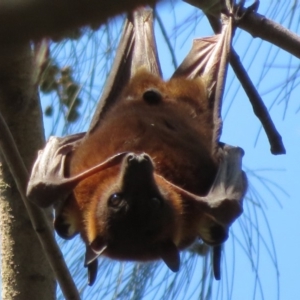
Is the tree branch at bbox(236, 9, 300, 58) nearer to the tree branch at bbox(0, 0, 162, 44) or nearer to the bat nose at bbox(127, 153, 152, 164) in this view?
the bat nose at bbox(127, 153, 152, 164)

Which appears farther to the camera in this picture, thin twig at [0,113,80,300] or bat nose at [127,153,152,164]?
bat nose at [127,153,152,164]

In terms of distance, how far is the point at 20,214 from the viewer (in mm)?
2381

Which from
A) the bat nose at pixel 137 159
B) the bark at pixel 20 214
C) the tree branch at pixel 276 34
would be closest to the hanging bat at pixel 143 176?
the bat nose at pixel 137 159

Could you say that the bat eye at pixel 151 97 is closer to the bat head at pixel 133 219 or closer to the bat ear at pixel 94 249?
the bat head at pixel 133 219

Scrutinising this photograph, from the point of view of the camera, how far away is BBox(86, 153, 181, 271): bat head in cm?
251

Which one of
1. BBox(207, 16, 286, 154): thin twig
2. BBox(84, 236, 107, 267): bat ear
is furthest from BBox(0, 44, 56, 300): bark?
BBox(207, 16, 286, 154): thin twig

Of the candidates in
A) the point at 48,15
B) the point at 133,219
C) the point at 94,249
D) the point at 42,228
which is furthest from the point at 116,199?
the point at 48,15

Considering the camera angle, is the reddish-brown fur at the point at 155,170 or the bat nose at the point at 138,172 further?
the reddish-brown fur at the point at 155,170

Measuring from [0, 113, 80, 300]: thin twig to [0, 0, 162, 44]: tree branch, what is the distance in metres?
1.38

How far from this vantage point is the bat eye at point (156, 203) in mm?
2539

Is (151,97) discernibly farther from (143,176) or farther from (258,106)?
(143,176)

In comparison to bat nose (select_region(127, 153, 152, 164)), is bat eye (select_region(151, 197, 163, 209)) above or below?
below

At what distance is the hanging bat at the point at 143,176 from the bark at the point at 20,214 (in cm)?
11

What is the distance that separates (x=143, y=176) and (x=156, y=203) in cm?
18
